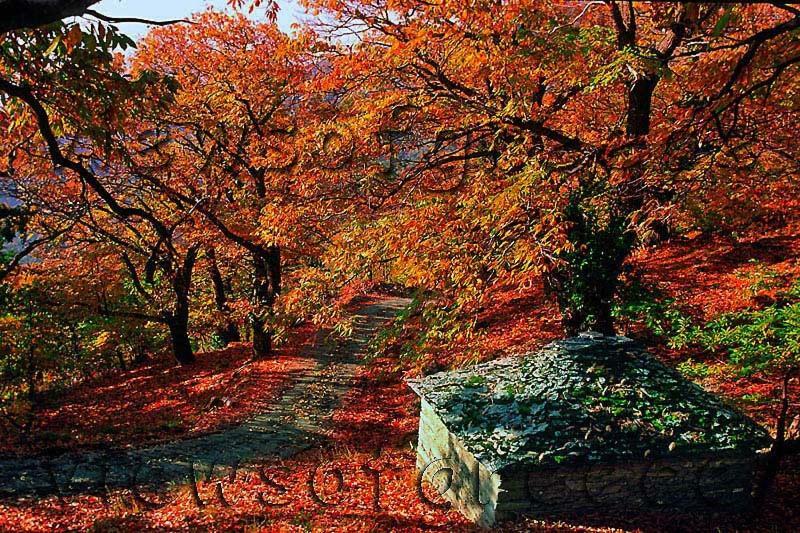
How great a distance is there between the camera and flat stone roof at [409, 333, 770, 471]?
7.28 meters

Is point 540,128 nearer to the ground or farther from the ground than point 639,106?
nearer to the ground

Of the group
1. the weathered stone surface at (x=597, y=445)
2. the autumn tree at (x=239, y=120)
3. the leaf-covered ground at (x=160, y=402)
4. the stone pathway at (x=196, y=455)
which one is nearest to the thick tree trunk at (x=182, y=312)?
the leaf-covered ground at (x=160, y=402)

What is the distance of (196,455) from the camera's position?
12172mm

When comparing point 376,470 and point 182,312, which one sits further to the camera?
point 182,312

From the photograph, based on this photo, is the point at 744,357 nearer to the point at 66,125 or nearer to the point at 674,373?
the point at 674,373

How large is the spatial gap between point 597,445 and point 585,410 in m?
0.64

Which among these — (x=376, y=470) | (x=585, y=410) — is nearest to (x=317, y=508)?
(x=376, y=470)

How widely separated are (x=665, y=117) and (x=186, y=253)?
1606 cm

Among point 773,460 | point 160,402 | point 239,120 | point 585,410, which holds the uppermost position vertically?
point 239,120

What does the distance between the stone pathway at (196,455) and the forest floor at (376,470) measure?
173mm

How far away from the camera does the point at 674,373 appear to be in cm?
866

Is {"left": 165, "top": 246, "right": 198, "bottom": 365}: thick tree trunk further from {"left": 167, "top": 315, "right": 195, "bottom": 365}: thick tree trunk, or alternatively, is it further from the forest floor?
the forest floor

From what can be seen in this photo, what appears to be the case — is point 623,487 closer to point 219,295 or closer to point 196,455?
point 196,455

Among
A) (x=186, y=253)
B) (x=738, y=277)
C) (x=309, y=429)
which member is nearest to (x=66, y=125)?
(x=309, y=429)
